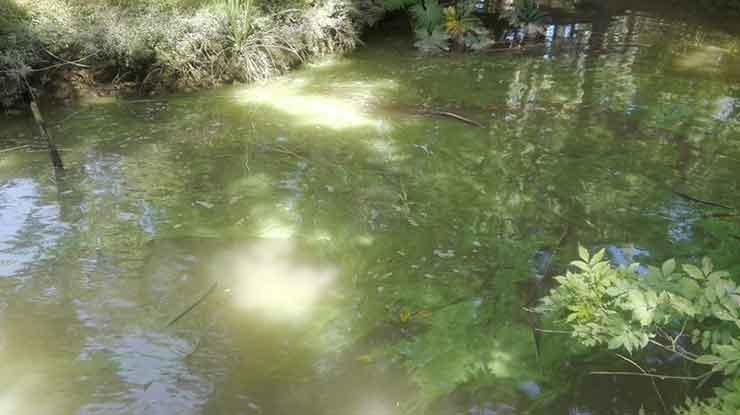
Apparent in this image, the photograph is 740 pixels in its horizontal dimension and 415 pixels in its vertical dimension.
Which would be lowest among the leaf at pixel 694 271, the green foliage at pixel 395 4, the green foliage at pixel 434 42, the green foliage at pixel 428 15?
the green foliage at pixel 434 42

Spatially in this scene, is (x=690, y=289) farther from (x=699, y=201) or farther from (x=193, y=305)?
(x=699, y=201)

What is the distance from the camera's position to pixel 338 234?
3689 millimetres

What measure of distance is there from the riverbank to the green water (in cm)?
33

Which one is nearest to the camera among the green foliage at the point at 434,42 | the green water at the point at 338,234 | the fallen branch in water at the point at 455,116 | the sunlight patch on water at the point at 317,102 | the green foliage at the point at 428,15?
the green water at the point at 338,234

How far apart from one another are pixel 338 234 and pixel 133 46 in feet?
12.1

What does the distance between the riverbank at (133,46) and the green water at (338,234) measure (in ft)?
1.09

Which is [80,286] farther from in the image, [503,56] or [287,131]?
[503,56]

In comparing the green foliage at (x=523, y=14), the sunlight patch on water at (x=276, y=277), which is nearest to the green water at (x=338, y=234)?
the sunlight patch on water at (x=276, y=277)

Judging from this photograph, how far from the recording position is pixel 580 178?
4328 mm

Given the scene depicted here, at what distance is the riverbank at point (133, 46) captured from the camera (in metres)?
5.58

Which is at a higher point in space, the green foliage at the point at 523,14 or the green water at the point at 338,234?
the green foliage at the point at 523,14

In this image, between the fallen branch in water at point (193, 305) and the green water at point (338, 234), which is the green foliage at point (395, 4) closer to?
the green water at point (338, 234)

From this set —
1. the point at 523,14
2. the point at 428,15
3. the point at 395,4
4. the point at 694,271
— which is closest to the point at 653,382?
the point at 694,271

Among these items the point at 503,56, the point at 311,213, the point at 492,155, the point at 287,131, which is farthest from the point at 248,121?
the point at 503,56
